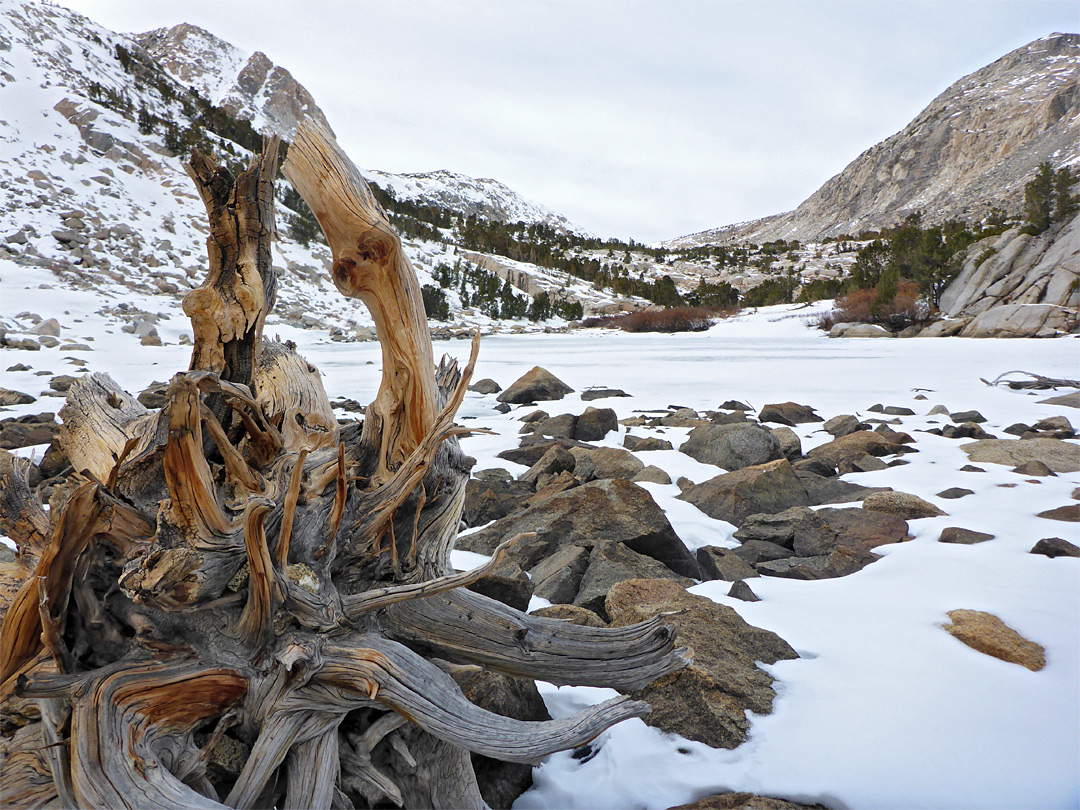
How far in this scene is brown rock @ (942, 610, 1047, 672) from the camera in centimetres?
197

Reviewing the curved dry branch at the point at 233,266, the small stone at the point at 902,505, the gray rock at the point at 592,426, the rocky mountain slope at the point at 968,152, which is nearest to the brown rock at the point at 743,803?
the curved dry branch at the point at 233,266

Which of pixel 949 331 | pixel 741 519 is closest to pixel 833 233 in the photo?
pixel 949 331

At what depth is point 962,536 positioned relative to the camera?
2965 mm

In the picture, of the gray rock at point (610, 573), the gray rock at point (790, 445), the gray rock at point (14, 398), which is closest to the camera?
the gray rock at point (610, 573)

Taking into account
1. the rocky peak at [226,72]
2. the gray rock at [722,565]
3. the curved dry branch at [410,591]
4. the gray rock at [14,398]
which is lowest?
the gray rock at [722,565]

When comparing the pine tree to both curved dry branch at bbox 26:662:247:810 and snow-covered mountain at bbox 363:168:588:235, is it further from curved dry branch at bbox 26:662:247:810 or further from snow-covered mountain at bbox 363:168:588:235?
snow-covered mountain at bbox 363:168:588:235

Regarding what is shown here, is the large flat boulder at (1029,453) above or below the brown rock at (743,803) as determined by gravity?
above

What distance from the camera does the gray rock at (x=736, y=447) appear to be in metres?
4.62

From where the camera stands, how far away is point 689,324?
772 inches

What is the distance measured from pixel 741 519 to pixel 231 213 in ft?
10.2

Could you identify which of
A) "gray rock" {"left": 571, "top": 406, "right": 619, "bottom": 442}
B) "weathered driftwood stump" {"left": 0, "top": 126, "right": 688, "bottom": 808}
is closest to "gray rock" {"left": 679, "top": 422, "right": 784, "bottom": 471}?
"gray rock" {"left": 571, "top": 406, "right": 619, "bottom": 442}

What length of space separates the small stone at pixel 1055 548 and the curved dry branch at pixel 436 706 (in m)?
2.47

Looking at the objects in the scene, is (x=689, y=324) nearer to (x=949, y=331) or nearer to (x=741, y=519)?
(x=949, y=331)

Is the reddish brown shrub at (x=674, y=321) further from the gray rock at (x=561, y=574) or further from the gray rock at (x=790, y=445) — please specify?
the gray rock at (x=561, y=574)
